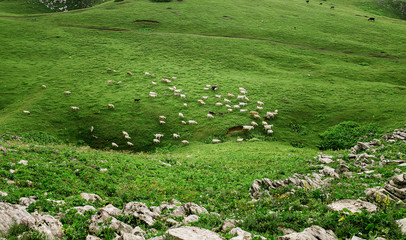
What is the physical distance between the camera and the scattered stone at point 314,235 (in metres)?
8.25

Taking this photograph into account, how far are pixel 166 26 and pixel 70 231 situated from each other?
62.3 meters

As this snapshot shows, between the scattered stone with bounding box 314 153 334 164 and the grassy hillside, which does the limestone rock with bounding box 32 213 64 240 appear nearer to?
the scattered stone with bounding box 314 153 334 164

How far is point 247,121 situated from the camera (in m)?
29.3

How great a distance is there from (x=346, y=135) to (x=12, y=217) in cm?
2775

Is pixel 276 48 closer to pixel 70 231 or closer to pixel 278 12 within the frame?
pixel 278 12

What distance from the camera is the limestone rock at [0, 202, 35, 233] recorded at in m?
7.93

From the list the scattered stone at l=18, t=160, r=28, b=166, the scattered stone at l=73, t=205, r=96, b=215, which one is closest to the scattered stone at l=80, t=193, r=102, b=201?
the scattered stone at l=73, t=205, r=96, b=215

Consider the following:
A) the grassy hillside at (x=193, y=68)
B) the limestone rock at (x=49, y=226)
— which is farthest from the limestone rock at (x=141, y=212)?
the grassy hillside at (x=193, y=68)

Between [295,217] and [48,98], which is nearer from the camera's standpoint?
[295,217]

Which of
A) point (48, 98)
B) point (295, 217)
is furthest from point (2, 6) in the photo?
point (295, 217)

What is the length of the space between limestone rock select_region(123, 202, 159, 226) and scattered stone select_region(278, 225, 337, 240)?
485cm

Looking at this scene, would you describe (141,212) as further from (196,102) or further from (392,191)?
(196,102)

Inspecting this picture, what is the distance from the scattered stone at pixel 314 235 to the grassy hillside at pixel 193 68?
Result: 1870 centimetres

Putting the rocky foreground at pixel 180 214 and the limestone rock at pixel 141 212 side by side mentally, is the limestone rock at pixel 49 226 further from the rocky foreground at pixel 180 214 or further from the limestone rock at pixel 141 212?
the limestone rock at pixel 141 212
